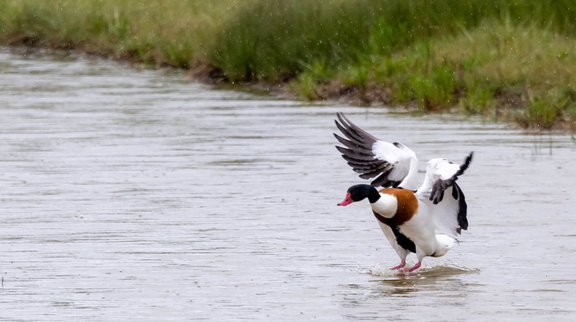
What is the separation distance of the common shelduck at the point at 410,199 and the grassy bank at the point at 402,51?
6.65m

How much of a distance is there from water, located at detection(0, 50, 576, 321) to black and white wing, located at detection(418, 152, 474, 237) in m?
0.25

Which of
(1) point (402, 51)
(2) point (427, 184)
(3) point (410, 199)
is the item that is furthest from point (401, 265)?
(1) point (402, 51)

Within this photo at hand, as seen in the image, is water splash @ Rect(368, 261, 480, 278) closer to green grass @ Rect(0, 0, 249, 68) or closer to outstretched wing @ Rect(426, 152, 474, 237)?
outstretched wing @ Rect(426, 152, 474, 237)

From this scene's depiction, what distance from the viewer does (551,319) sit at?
25.1ft

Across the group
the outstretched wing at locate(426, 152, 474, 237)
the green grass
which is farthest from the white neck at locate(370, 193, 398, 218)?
the green grass

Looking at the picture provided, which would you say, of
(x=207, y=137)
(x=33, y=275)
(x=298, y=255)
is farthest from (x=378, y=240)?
(x=207, y=137)

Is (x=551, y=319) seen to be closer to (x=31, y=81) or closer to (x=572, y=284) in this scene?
(x=572, y=284)

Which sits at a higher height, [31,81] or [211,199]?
[211,199]

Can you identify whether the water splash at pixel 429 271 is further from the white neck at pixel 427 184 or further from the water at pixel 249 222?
the white neck at pixel 427 184

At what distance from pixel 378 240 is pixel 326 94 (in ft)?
33.1

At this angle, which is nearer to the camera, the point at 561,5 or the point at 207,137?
the point at 207,137

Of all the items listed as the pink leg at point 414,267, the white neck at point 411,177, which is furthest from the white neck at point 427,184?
the pink leg at point 414,267

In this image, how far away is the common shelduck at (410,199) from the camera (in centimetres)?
937

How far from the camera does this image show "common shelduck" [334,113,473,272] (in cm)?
937
